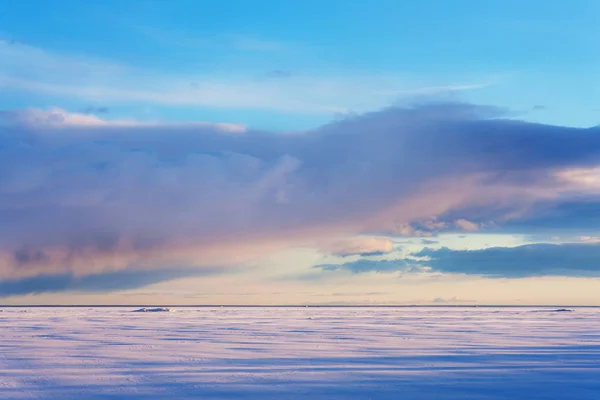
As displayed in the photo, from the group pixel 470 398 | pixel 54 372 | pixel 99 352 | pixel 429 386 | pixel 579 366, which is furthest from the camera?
pixel 99 352

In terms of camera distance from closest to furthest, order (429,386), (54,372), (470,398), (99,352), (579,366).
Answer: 1. (470,398)
2. (429,386)
3. (54,372)
4. (579,366)
5. (99,352)

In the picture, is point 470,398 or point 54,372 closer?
point 470,398

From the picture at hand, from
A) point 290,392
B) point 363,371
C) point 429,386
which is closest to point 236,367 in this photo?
point 363,371

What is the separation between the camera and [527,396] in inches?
617

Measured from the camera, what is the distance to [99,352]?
26.2m

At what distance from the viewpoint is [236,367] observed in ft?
69.4

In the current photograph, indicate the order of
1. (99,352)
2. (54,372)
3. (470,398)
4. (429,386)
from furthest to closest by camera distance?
(99,352) → (54,372) → (429,386) → (470,398)

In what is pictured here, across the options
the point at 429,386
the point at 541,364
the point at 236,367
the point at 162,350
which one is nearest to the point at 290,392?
the point at 429,386

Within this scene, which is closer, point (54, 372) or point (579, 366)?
point (54, 372)

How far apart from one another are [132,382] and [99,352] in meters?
9.19

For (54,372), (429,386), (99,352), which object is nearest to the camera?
(429,386)

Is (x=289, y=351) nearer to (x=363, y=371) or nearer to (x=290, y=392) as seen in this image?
(x=363, y=371)

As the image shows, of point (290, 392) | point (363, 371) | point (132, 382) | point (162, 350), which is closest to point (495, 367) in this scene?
point (363, 371)

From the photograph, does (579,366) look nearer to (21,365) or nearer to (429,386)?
(429,386)
